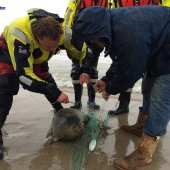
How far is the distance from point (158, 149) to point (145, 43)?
138 cm

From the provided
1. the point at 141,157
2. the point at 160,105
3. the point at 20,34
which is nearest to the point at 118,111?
the point at 141,157

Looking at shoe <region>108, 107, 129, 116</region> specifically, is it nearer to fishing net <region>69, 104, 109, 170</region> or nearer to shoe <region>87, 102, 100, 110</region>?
shoe <region>87, 102, 100, 110</region>

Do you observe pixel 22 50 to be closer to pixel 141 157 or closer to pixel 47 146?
pixel 47 146

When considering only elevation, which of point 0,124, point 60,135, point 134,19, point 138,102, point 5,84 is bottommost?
point 138,102

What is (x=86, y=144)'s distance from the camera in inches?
150

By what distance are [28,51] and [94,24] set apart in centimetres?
103

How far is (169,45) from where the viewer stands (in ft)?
9.67

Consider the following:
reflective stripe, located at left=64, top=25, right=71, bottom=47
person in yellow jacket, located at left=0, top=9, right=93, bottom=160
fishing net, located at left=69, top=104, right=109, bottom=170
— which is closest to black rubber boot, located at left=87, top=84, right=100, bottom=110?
fishing net, located at left=69, top=104, right=109, bottom=170

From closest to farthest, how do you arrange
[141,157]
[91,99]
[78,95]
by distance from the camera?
[141,157] < [78,95] < [91,99]

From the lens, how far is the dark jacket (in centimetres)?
273

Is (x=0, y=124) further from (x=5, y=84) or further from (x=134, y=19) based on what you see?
(x=134, y=19)

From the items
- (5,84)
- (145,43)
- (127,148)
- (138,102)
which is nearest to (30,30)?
(5,84)

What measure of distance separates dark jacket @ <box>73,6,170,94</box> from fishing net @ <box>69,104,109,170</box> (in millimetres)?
910

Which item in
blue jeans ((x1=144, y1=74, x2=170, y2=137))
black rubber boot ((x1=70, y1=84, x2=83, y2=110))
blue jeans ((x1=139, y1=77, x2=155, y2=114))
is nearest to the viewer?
blue jeans ((x1=144, y1=74, x2=170, y2=137))
